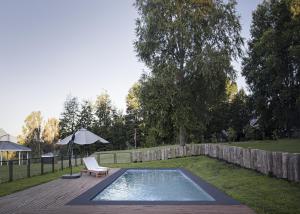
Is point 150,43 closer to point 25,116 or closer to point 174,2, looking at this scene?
point 174,2

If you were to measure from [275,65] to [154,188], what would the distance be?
21.7 metres

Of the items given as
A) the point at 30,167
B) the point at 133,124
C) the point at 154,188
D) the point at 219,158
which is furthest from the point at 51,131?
the point at 154,188

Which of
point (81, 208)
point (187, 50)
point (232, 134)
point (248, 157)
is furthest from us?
point (232, 134)

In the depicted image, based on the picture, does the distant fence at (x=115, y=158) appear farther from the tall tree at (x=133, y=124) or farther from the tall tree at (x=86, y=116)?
the tall tree at (x=86, y=116)

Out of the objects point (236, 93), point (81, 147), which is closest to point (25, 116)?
point (81, 147)

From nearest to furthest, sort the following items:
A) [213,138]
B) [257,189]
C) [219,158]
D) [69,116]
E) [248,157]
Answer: [257,189], [248,157], [219,158], [213,138], [69,116]

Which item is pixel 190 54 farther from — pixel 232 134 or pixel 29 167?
pixel 232 134

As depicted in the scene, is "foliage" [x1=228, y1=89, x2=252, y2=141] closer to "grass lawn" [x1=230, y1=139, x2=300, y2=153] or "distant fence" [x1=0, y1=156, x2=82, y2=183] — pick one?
"grass lawn" [x1=230, y1=139, x2=300, y2=153]

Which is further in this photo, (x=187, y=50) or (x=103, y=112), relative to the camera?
(x=103, y=112)

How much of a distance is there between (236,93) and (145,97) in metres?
30.4

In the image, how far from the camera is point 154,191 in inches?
512

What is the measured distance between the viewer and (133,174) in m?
19.3

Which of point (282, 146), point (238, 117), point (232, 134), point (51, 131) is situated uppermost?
point (238, 117)

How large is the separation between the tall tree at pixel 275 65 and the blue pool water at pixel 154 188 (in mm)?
14920
